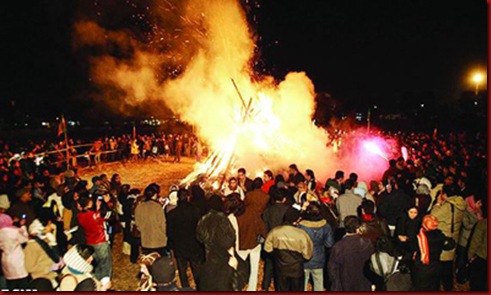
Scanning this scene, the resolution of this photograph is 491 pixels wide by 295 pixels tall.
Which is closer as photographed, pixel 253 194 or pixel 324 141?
pixel 253 194

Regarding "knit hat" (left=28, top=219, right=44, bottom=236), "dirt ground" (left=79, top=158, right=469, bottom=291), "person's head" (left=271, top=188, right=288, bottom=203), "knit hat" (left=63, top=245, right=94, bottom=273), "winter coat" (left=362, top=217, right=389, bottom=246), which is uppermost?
"person's head" (left=271, top=188, right=288, bottom=203)

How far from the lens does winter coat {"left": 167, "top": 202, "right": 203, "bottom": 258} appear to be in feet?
20.4

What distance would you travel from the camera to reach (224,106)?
16.6 metres

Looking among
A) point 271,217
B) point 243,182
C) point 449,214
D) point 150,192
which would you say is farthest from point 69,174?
point 449,214

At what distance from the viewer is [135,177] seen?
57.0 ft

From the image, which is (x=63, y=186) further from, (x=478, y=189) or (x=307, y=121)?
(x=307, y=121)

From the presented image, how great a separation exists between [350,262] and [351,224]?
0.52m

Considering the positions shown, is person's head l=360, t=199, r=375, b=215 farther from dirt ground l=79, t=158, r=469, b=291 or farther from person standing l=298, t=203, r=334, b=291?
dirt ground l=79, t=158, r=469, b=291

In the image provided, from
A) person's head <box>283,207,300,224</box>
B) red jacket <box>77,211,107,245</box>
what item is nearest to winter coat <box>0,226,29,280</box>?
red jacket <box>77,211,107,245</box>

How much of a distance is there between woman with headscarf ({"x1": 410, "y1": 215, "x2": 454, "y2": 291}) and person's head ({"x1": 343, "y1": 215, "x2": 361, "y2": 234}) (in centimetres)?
92

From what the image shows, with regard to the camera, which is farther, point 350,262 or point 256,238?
point 256,238

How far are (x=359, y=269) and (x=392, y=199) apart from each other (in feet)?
8.82

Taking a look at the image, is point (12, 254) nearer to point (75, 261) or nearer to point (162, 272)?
point (75, 261)

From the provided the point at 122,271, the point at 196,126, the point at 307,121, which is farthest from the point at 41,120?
the point at 122,271
